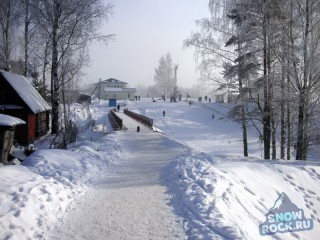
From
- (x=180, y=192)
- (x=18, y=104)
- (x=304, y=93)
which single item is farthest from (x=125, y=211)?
(x=18, y=104)

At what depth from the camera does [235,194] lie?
7379 mm

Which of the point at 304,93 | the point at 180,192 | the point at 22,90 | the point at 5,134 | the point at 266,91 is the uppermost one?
the point at 22,90

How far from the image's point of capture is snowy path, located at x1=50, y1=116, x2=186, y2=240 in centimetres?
542

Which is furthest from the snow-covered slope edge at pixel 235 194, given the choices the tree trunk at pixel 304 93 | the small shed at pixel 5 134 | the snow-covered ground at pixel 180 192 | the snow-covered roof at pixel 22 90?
the snow-covered roof at pixel 22 90

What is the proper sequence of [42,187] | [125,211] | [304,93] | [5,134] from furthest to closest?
[304,93], [5,134], [42,187], [125,211]

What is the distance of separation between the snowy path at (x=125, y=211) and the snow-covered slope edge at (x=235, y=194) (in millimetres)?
373

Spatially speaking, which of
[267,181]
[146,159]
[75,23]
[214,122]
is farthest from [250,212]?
[214,122]

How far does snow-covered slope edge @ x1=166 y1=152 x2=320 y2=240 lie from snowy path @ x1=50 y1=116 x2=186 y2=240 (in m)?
0.37

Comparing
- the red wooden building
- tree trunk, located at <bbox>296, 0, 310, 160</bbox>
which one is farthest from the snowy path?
the red wooden building

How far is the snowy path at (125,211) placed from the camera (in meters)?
5.42

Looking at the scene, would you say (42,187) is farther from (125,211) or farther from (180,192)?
(180,192)

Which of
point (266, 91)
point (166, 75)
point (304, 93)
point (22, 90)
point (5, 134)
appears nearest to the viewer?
point (5, 134)

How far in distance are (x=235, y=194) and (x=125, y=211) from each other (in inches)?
112

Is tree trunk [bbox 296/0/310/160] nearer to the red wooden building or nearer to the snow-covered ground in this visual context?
the snow-covered ground
